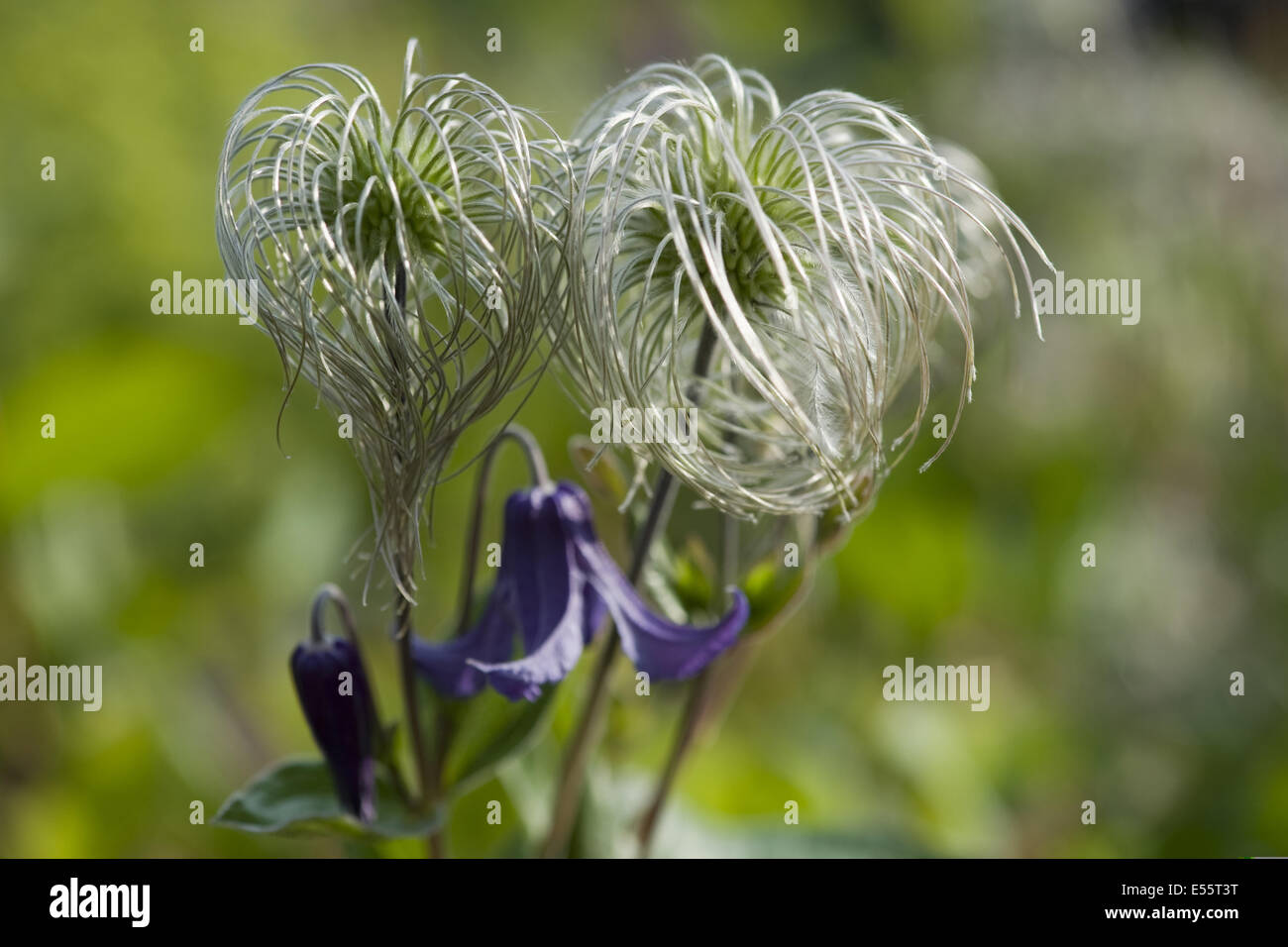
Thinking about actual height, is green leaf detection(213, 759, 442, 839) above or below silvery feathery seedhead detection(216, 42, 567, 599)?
below

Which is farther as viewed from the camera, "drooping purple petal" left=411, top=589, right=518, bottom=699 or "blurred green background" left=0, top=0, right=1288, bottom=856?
"blurred green background" left=0, top=0, right=1288, bottom=856

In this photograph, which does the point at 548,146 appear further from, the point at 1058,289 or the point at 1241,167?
the point at 1241,167

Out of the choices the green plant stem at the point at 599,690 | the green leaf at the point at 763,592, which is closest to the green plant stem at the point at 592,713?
the green plant stem at the point at 599,690

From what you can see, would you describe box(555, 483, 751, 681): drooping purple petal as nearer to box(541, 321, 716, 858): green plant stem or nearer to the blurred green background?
box(541, 321, 716, 858): green plant stem

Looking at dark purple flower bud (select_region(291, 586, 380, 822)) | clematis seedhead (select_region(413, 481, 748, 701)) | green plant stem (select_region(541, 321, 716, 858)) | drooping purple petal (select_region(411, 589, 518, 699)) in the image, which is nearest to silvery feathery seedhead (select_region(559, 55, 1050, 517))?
green plant stem (select_region(541, 321, 716, 858))

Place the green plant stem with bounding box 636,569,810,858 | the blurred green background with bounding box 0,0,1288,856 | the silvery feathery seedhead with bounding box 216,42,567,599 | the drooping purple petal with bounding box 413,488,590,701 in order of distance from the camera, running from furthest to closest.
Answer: the blurred green background with bounding box 0,0,1288,856 → the green plant stem with bounding box 636,569,810,858 → the drooping purple petal with bounding box 413,488,590,701 → the silvery feathery seedhead with bounding box 216,42,567,599

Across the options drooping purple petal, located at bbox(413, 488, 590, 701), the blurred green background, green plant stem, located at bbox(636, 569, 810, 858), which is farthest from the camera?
the blurred green background

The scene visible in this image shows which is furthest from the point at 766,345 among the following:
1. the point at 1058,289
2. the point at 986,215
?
the point at 1058,289

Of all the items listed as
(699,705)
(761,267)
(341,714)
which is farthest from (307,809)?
(761,267)

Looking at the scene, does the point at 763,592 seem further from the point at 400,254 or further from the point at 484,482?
the point at 400,254
